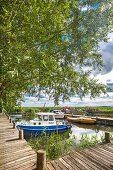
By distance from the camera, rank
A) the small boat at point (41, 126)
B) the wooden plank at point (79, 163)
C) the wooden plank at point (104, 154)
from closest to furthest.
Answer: the wooden plank at point (79, 163), the wooden plank at point (104, 154), the small boat at point (41, 126)

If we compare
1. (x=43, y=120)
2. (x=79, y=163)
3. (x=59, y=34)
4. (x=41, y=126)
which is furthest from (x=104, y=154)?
(x=43, y=120)

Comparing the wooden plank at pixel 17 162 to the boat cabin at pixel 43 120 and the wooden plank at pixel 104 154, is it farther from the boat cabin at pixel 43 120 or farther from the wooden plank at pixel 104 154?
the boat cabin at pixel 43 120

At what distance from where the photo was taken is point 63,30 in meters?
5.29

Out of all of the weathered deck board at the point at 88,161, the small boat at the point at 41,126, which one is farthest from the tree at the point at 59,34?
the small boat at the point at 41,126

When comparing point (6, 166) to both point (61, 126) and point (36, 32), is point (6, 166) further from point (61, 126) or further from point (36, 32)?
point (61, 126)

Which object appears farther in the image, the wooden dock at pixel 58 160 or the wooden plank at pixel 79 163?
the wooden plank at pixel 79 163

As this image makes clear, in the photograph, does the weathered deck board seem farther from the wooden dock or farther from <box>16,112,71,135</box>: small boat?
<box>16,112,71,135</box>: small boat

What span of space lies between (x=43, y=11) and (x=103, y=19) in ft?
10.2

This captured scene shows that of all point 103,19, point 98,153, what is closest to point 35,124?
point 98,153

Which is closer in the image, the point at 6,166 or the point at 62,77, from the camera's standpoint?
the point at 6,166

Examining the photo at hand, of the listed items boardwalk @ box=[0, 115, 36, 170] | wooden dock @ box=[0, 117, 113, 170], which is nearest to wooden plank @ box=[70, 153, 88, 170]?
wooden dock @ box=[0, 117, 113, 170]

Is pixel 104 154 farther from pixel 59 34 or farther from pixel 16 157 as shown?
pixel 59 34

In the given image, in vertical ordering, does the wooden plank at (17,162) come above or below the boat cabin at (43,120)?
above

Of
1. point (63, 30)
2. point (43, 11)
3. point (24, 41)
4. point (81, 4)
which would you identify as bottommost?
point (24, 41)
